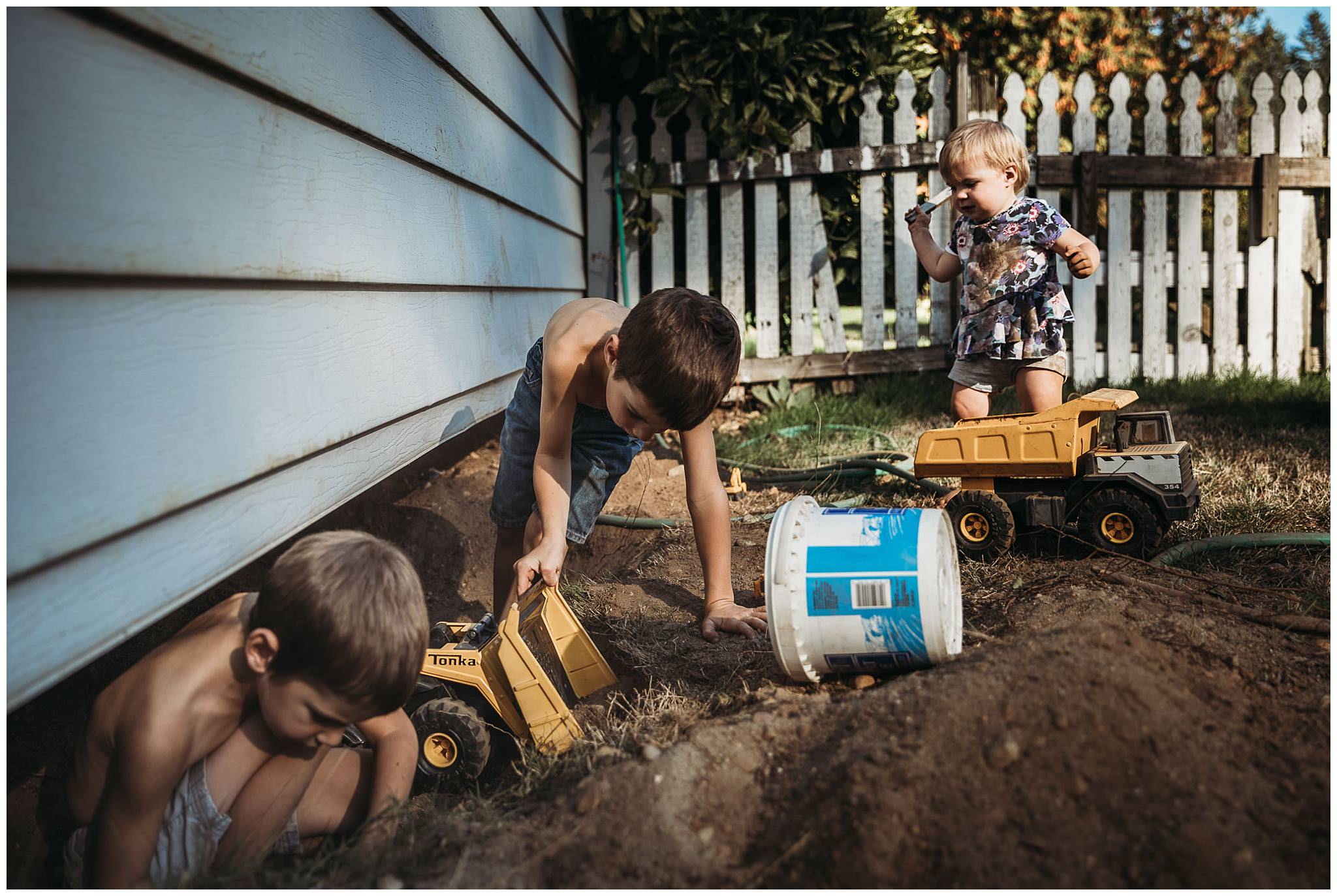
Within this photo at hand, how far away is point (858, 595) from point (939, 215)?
14.3ft

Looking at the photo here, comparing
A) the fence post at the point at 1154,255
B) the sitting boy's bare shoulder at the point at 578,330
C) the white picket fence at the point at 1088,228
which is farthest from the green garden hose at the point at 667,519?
the fence post at the point at 1154,255

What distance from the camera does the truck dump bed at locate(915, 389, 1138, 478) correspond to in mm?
3021

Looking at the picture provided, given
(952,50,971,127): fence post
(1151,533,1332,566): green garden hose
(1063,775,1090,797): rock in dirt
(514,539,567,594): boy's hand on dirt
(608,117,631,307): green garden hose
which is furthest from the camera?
(608,117,631,307): green garden hose

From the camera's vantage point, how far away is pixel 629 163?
6.03 meters

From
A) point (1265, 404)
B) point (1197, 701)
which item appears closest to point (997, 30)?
point (1265, 404)

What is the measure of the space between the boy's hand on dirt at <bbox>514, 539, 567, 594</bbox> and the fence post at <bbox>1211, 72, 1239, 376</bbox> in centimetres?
521

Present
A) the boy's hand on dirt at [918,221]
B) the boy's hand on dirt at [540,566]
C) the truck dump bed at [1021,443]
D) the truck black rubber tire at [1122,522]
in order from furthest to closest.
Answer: the boy's hand on dirt at [918,221] < the truck dump bed at [1021,443] < the truck black rubber tire at [1122,522] < the boy's hand on dirt at [540,566]

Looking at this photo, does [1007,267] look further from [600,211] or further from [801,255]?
[600,211]

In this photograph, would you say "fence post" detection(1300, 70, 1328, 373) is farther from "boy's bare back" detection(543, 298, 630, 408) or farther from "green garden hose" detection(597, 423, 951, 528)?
"boy's bare back" detection(543, 298, 630, 408)

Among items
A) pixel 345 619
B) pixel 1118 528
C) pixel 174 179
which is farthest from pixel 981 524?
pixel 174 179

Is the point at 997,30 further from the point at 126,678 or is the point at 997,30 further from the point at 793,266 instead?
the point at 126,678

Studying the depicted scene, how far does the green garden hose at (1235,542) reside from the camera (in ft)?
9.14

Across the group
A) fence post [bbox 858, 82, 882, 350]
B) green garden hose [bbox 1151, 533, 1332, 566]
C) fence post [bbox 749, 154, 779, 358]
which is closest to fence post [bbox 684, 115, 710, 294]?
fence post [bbox 749, 154, 779, 358]

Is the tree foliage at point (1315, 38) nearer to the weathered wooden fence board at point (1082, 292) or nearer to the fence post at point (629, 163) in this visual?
the weathered wooden fence board at point (1082, 292)
